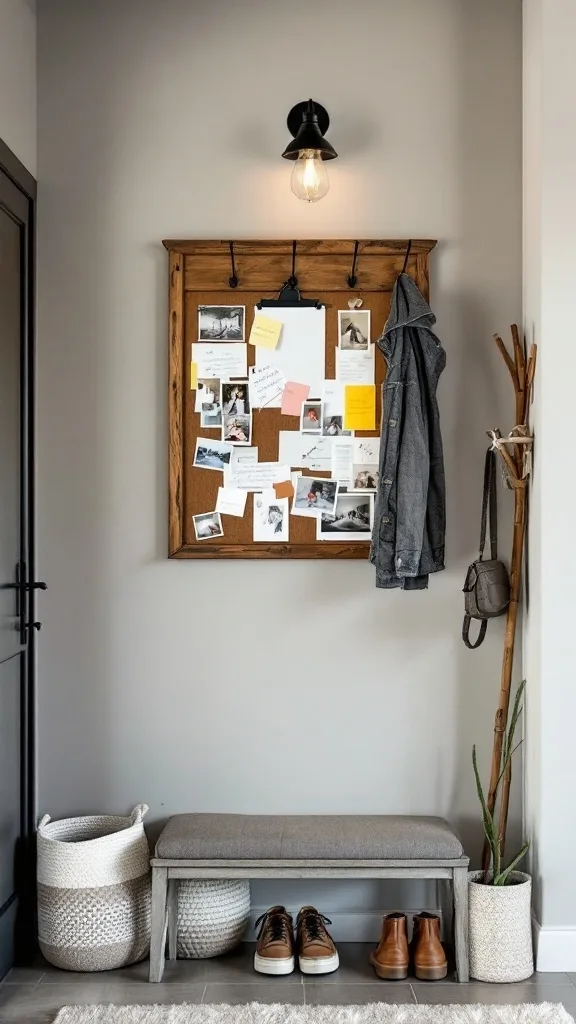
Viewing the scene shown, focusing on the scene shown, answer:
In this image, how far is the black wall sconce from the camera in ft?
9.80

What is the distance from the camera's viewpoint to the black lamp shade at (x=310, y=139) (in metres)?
2.98

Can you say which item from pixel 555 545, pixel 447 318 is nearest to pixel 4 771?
pixel 555 545

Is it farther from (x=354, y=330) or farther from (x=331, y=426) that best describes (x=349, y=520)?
(x=354, y=330)

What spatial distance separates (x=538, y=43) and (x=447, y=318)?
2.69 ft

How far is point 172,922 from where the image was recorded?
2984 millimetres

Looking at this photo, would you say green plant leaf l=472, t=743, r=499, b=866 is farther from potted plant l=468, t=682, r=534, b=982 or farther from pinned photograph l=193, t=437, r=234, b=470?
pinned photograph l=193, t=437, r=234, b=470

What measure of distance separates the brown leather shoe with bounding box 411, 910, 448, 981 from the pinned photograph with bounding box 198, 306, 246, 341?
1808 mm

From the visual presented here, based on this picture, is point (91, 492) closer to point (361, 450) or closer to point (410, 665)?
point (361, 450)

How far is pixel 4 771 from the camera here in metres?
2.91

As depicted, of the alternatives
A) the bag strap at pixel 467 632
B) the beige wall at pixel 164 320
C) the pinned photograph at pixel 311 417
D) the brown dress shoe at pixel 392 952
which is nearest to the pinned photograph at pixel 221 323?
the beige wall at pixel 164 320

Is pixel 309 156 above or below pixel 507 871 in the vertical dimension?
above

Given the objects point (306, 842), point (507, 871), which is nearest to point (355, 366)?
point (306, 842)

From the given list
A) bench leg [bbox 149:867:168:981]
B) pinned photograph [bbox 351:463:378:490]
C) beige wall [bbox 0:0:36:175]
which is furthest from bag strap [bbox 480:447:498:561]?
beige wall [bbox 0:0:36:175]

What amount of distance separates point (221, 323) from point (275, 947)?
72.4 inches
